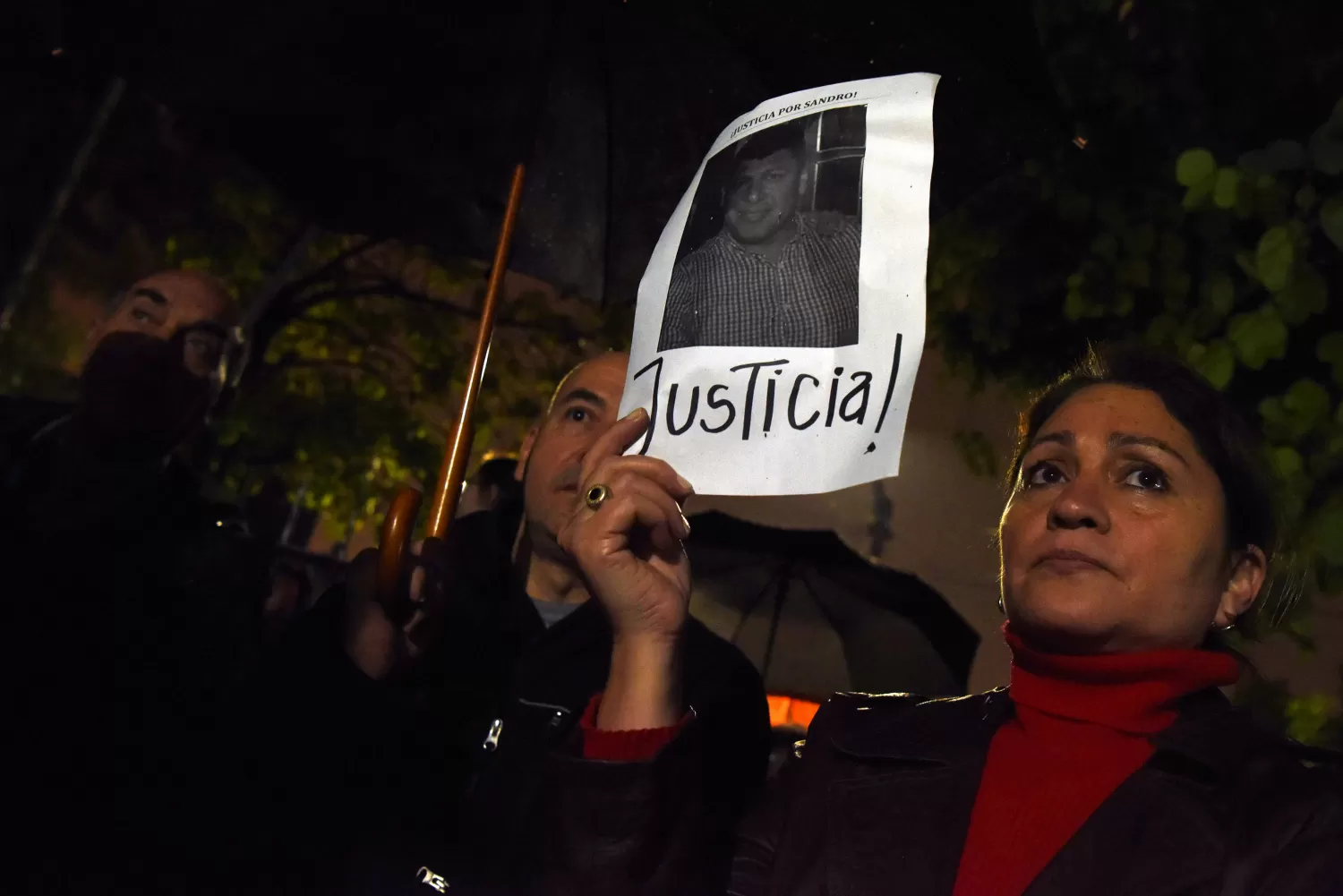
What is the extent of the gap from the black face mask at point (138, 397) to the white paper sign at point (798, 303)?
107 centimetres

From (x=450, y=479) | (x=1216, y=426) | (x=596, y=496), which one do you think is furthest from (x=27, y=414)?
(x=1216, y=426)

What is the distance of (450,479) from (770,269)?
624 mm

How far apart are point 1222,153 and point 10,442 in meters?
3.16

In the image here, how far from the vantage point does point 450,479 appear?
182 cm

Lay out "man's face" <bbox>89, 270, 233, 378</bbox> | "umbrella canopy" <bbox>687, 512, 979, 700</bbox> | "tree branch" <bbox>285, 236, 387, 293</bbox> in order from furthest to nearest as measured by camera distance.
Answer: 1. "tree branch" <bbox>285, 236, 387, 293</bbox>
2. "umbrella canopy" <bbox>687, 512, 979, 700</bbox>
3. "man's face" <bbox>89, 270, 233, 378</bbox>

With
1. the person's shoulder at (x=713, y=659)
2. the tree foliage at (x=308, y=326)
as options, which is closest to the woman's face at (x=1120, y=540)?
the person's shoulder at (x=713, y=659)

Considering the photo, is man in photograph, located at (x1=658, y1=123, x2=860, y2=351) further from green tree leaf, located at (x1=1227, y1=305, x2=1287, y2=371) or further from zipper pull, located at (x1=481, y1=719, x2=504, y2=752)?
green tree leaf, located at (x1=1227, y1=305, x2=1287, y2=371)

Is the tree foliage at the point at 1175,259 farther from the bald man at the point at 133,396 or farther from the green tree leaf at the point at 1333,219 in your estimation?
the bald man at the point at 133,396

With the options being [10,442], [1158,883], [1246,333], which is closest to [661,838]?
[1158,883]

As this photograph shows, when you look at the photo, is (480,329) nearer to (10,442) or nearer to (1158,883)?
(10,442)

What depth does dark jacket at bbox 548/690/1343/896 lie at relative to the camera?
1511 mm

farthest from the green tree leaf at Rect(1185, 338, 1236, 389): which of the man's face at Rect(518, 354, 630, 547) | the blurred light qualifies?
the blurred light

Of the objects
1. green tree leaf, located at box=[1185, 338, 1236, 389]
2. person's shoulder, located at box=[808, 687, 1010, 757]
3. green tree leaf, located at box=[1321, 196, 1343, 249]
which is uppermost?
green tree leaf, located at box=[1321, 196, 1343, 249]

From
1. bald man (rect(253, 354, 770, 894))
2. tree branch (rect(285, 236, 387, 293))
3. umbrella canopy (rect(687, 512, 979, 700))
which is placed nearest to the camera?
bald man (rect(253, 354, 770, 894))
